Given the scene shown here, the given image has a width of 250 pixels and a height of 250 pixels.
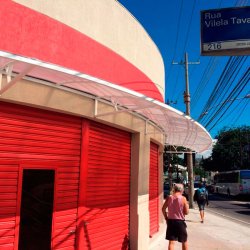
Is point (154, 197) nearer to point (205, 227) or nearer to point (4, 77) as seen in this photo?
point (205, 227)

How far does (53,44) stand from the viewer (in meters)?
6.18

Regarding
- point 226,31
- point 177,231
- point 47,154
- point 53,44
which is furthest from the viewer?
point 177,231

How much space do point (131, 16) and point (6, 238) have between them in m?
6.05

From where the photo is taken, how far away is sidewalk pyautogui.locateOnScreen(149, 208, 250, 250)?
9.85 m

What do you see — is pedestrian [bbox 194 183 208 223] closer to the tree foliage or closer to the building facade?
the building facade

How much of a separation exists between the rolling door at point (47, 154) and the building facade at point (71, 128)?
0.05ft

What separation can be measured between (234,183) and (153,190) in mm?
25671

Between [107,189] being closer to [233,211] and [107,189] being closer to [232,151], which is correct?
[233,211]

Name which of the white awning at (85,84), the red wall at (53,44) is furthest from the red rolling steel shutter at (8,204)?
the red wall at (53,44)

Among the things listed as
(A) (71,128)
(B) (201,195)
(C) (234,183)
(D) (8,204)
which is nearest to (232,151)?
(C) (234,183)

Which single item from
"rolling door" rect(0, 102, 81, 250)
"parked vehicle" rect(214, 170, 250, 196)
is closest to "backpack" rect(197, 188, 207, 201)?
"rolling door" rect(0, 102, 81, 250)

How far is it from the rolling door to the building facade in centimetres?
2

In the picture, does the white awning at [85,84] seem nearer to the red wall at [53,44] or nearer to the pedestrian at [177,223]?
the red wall at [53,44]

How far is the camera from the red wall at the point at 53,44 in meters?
5.51
